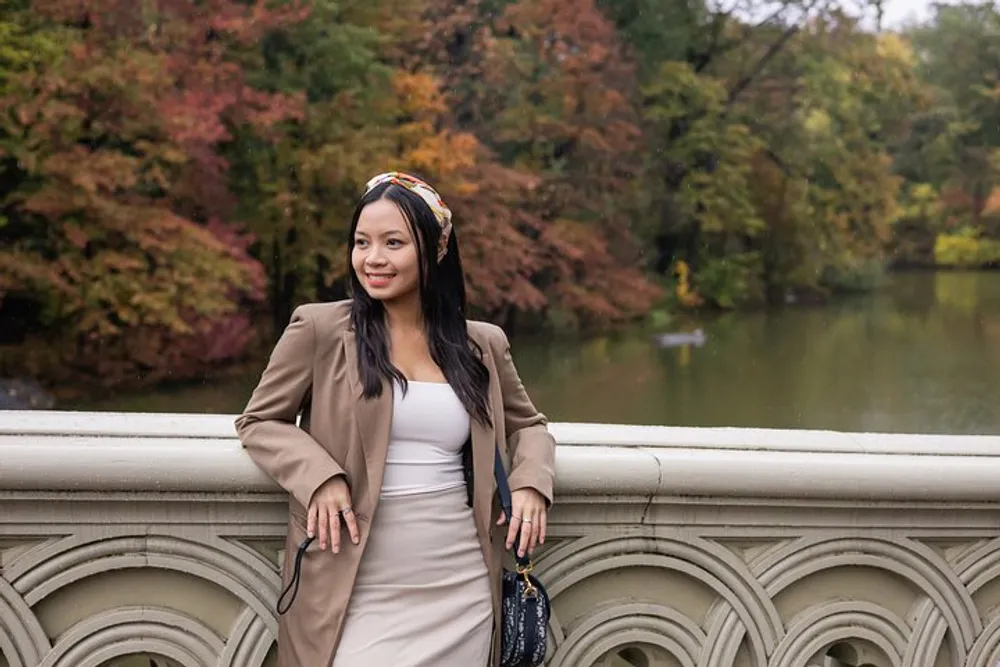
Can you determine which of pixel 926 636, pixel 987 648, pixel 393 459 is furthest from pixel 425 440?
pixel 987 648

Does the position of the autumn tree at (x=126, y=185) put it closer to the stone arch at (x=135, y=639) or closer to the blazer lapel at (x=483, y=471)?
the stone arch at (x=135, y=639)

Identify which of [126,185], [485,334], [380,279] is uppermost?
[126,185]

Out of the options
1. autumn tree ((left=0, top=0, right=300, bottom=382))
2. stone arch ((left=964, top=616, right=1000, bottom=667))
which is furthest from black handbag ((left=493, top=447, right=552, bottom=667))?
autumn tree ((left=0, top=0, right=300, bottom=382))

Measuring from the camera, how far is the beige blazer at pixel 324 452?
151 cm

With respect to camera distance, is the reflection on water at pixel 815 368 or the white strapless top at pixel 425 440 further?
the reflection on water at pixel 815 368

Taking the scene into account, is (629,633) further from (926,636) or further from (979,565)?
(979,565)

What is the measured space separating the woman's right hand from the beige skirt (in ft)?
0.19

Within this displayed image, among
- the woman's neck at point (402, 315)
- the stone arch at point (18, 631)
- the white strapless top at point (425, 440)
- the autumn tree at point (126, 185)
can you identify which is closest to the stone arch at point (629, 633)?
the white strapless top at point (425, 440)

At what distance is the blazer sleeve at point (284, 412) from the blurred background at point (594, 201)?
21.0 feet

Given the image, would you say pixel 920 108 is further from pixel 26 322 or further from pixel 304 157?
pixel 26 322

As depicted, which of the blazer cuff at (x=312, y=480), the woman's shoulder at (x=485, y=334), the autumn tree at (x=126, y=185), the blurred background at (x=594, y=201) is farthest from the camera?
the blurred background at (x=594, y=201)

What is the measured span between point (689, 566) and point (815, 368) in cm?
Result: 746

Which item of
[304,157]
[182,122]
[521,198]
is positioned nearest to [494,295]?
[521,198]

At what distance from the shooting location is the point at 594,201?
29.3 feet
